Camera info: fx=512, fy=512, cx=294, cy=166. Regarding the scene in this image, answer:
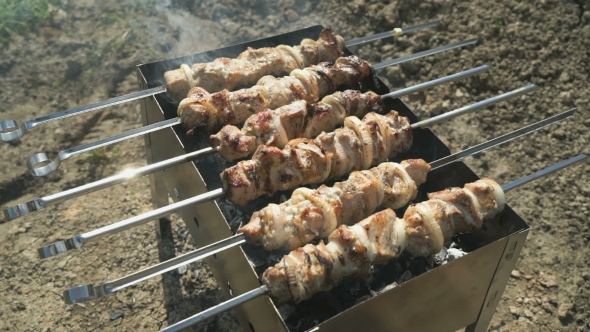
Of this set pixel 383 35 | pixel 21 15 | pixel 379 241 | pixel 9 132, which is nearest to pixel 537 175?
pixel 379 241

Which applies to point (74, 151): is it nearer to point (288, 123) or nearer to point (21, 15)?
point (288, 123)

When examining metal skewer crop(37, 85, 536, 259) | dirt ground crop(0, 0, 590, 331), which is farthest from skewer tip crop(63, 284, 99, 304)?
dirt ground crop(0, 0, 590, 331)

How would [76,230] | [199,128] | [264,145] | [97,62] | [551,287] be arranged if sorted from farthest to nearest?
[97,62], [76,230], [551,287], [199,128], [264,145]

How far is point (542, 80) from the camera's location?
509 cm

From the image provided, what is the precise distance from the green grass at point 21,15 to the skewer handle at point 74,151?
397cm

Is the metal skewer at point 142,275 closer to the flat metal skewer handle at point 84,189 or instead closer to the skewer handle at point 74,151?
the flat metal skewer handle at point 84,189

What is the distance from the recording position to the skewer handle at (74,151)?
98.4 inches

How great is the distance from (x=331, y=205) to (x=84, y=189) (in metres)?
1.20

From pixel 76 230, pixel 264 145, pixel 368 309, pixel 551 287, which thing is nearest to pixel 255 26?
pixel 76 230

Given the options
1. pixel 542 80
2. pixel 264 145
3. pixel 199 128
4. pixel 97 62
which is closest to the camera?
pixel 264 145

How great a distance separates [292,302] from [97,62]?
177 inches

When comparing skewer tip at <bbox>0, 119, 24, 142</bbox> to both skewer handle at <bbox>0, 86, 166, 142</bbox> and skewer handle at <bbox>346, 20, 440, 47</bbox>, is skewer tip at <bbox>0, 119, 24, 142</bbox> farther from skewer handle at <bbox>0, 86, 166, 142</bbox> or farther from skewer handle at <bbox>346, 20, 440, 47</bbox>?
skewer handle at <bbox>346, 20, 440, 47</bbox>

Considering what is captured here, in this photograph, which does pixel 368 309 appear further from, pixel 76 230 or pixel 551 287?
pixel 76 230

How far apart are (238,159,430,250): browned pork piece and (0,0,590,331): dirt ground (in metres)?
1.66
